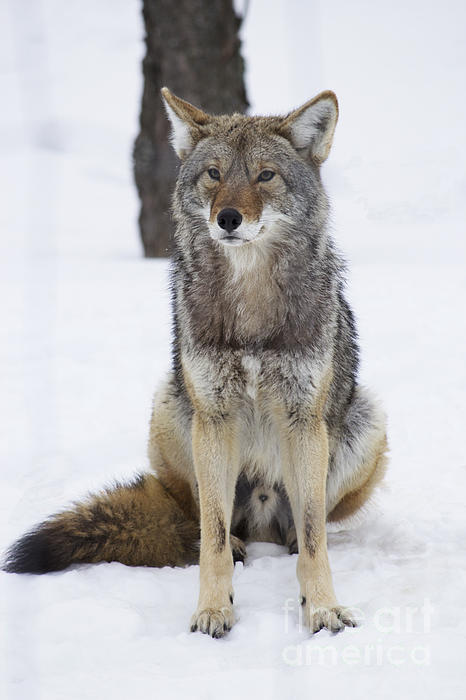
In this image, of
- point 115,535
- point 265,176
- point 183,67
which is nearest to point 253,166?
point 265,176

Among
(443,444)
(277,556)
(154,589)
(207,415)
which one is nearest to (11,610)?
(154,589)

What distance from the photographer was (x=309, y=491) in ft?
11.1

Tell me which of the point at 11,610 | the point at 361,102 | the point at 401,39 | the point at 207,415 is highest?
the point at 401,39

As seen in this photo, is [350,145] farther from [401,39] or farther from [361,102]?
[401,39]

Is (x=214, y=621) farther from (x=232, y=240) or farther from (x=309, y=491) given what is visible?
(x=232, y=240)

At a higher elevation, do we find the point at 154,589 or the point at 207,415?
the point at 207,415

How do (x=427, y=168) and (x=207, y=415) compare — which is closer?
(x=207, y=415)

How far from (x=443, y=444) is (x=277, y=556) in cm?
164

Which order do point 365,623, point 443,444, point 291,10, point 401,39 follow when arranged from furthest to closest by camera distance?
point 401,39
point 443,444
point 365,623
point 291,10

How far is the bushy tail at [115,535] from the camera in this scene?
134 inches

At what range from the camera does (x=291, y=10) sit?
7.86ft

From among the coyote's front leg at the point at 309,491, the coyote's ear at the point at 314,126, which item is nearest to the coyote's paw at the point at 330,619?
the coyote's front leg at the point at 309,491

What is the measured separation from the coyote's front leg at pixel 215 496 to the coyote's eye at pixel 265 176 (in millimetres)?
1060

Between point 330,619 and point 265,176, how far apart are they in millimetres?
1893
